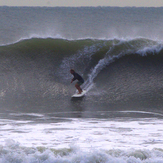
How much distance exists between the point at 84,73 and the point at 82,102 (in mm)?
3092

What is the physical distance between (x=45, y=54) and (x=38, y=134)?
31.7ft

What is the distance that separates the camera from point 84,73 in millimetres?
14742

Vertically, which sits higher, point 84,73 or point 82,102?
point 84,73

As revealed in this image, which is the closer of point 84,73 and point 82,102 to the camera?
point 82,102

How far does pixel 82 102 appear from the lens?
1184 centimetres

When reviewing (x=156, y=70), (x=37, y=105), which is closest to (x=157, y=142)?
(x=37, y=105)

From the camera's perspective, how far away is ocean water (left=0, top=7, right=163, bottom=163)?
5.83 m

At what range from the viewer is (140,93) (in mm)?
12844

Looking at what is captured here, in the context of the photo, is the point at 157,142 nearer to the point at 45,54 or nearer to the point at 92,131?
the point at 92,131

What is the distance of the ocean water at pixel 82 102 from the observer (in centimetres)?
583

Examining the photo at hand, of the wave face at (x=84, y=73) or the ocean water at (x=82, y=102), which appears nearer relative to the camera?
the ocean water at (x=82, y=102)

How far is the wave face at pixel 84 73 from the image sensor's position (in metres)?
12.0

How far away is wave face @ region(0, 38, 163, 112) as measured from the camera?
12.0 meters

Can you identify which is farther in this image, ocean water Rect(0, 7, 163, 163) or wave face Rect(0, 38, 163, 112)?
wave face Rect(0, 38, 163, 112)
